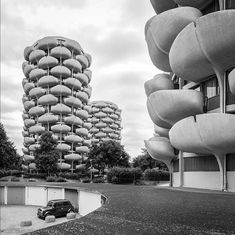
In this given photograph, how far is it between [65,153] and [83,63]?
93.5ft

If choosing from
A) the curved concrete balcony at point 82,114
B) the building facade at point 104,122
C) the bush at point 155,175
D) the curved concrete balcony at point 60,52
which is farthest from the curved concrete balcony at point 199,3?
the building facade at point 104,122

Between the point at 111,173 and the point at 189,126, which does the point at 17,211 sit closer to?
the point at 111,173

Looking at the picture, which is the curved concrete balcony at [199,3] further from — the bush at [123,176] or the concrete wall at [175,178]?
the bush at [123,176]

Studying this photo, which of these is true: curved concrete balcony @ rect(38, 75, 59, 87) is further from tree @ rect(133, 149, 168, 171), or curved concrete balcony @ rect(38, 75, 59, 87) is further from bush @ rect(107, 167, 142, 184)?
bush @ rect(107, 167, 142, 184)

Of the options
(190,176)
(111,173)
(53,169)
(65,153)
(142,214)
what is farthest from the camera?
(65,153)

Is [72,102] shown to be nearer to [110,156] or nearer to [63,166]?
[63,166]

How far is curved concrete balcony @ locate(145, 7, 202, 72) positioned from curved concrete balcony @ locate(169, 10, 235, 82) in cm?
270

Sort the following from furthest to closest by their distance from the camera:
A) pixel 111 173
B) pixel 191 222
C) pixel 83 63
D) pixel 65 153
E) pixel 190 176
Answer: pixel 83 63
pixel 65 153
pixel 111 173
pixel 190 176
pixel 191 222

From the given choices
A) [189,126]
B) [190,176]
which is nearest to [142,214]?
[189,126]

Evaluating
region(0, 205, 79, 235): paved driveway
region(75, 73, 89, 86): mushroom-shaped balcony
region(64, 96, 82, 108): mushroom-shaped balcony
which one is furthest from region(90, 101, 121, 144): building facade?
region(0, 205, 79, 235): paved driveway

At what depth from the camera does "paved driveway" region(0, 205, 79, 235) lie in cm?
2393

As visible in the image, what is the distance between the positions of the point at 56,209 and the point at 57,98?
61.9m

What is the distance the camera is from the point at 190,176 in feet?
91.0

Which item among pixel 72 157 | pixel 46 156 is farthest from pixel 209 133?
pixel 72 157
